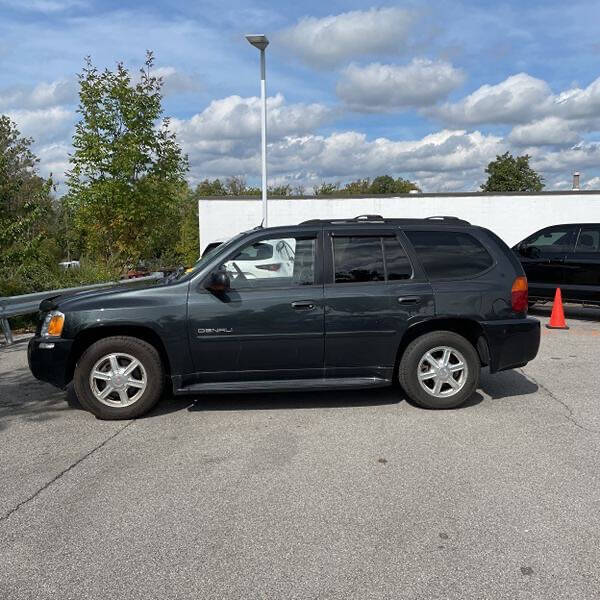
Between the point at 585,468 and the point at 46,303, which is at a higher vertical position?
the point at 46,303

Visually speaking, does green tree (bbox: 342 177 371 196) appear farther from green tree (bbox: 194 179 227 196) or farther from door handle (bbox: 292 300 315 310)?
door handle (bbox: 292 300 315 310)

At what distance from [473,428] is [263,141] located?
40.4 feet

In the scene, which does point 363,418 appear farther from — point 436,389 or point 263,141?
point 263,141

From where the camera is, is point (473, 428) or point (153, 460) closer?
point (153, 460)

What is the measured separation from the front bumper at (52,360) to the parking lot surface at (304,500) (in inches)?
16.7

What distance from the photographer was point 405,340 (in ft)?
17.7

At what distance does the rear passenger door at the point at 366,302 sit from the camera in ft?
17.0

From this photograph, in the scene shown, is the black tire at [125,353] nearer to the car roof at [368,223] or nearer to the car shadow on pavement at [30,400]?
the car shadow on pavement at [30,400]

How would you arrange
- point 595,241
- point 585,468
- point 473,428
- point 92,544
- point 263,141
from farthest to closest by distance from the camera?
point 263,141, point 595,241, point 473,428, point 585,468, point 92,544

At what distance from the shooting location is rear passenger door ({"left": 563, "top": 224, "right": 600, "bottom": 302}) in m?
10.6

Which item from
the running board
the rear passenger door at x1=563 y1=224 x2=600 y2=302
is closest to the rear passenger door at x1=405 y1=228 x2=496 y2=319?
the running board

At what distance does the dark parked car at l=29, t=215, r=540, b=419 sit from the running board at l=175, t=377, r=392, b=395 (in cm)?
1

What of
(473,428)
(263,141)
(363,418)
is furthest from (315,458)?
(263,141)

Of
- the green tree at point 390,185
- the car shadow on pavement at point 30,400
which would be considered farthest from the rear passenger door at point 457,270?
the green tree at point 390,185
